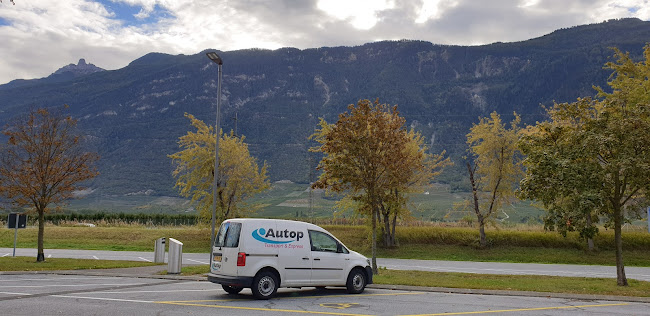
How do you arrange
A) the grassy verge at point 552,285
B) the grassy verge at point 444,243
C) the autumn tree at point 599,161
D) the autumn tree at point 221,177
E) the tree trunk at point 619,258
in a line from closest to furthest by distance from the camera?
the grassy verge at point 552,285 < the autumn tree at point 599,161 < the tree trunk at point 619,258 < the grassy verge at point 444,243 < the autumn tree at point 221,177

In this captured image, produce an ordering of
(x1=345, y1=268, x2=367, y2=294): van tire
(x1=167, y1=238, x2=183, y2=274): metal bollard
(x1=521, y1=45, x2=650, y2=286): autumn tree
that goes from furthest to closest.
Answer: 1. (x1=167, y1=238, x2=183, y2=274): metal bollard
2. (x1=521, y1=45, x2=650, y2=286): autumn tree
3. (x1=345, y1=268, x2=367, y2=294): van tire

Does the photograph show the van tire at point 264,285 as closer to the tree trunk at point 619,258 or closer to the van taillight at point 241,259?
the van taillight at point 241,259

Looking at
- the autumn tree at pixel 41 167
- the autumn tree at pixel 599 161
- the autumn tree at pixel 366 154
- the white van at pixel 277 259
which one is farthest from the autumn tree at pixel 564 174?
the autumn tree at pixel 41 167

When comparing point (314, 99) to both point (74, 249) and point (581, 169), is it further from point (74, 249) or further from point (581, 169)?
point (581, 169)

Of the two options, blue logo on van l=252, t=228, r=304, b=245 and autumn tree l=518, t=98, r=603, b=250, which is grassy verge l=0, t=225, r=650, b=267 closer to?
autumn tree l=518, t=98, r=603, b=250

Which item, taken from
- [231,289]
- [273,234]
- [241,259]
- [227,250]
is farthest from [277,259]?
[231,289]

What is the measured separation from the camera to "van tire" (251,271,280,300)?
44.8ft

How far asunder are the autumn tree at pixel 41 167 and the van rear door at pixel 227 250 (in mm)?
15118

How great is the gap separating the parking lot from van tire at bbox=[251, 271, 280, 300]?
0.25 metres

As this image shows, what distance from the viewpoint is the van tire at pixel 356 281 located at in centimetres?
1536

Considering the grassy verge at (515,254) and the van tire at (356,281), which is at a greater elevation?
the van tire at (356,281)

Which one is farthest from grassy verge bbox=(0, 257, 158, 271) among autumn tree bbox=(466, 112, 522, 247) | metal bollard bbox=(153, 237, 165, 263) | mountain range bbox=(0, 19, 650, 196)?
mountain range bbox=(0, 19, 650, 196)

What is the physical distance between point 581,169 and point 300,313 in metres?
11.9

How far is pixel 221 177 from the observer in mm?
41562
